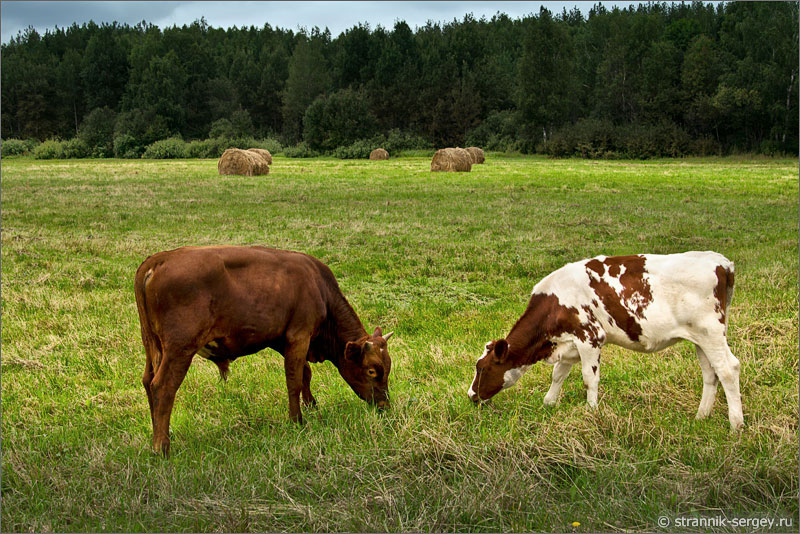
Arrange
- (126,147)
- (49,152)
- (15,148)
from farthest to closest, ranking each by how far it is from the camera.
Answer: (15,148) → (126,147) → (49,152)

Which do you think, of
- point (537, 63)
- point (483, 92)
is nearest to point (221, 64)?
point (483, 92)

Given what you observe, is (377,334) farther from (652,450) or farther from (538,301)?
(652,450)

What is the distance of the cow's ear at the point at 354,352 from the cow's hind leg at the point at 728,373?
8.66ft

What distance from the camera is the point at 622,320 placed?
5168mm

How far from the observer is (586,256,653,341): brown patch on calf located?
512 cm

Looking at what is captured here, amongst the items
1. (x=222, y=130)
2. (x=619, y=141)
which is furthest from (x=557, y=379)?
(x=222, y=130)

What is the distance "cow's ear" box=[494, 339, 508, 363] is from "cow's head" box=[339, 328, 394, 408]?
852 millimetres

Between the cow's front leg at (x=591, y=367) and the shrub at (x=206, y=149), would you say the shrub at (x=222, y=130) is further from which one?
the cow's front leg at (x=591, y=367)

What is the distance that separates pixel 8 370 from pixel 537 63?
71.3 metres

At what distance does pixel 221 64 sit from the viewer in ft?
331

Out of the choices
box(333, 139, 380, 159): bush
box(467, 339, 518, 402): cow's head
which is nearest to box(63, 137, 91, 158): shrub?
box(333, 139, 380, 159): bush

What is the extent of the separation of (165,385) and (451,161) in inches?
1279

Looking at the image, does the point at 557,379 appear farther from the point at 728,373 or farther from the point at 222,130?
the point at 222,130

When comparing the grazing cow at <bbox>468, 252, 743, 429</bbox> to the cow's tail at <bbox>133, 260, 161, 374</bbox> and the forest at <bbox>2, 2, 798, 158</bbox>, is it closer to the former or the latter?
the cow's tail at <bbox>133, 260, 161, 374</bbox>
